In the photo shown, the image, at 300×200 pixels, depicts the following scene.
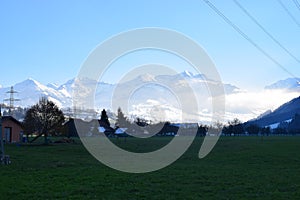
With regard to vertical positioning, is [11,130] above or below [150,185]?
above

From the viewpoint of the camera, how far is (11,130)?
76500 mm

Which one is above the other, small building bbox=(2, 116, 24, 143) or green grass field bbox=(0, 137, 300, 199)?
small building bbox=(2, 116, 24, 143)

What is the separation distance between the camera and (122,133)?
473ft

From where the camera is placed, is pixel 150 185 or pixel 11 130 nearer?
pixel 150 185

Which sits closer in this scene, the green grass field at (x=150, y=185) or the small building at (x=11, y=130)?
the green grass field at (x=150, y=185)

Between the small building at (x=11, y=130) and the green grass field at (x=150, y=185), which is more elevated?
the small building at (x=11, y=130)

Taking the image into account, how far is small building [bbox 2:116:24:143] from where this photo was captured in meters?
74.9

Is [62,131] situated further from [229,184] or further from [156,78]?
[229,184]

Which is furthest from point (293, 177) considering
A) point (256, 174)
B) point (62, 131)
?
point (62, 131)

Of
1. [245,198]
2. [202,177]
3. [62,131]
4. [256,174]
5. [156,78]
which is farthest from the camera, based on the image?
[62,131]

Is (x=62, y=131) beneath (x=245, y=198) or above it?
above

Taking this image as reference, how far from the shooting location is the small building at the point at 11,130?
7488cm

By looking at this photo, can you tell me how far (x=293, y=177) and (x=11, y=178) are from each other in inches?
603

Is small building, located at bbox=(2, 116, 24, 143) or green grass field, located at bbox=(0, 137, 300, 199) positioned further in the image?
small building, located at bbox=(2, 116, 24, 143)
